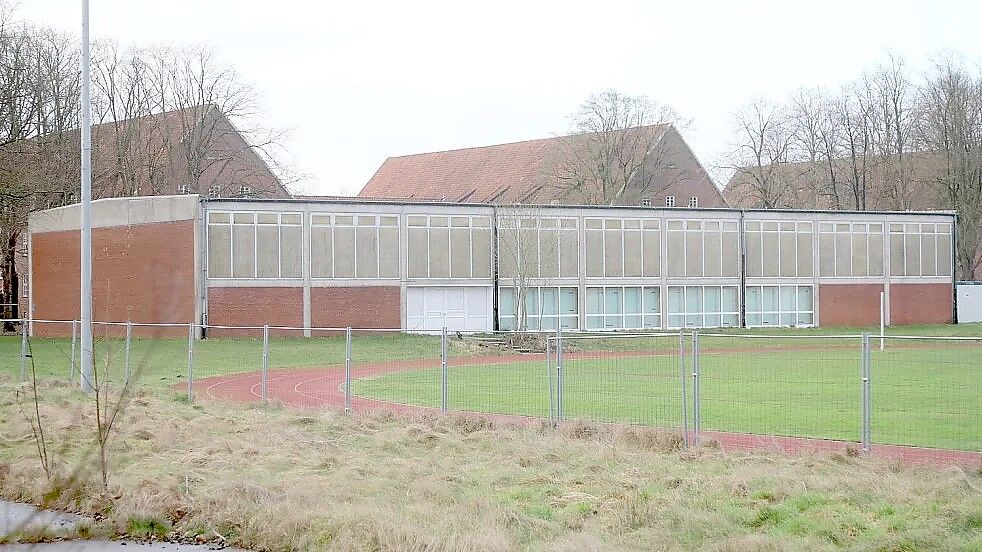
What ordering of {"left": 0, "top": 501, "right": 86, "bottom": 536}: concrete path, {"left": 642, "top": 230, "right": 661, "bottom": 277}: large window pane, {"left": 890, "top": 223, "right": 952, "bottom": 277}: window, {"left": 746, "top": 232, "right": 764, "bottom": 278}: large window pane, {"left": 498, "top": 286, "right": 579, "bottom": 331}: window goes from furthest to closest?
{"left": 890, "top": 223, "right": 952, "bottom": 277}: window
{"left": 746, "top": 232, "right": 764, "bottom": 278}: large window pane
{"left": 642, "top": 230, "right": 661, "bottom": 277}: large window pane
{"left": 498, "top": 286, "right": 579, "bottom": 331}: window
{"left": 0, "top": 501, "right": 86, "bottom": 536}: concrete path

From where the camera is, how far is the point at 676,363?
22.8 meters

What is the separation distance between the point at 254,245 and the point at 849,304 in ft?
104

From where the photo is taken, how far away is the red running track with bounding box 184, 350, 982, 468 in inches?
607

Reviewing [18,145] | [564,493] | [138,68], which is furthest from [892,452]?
[138,68]

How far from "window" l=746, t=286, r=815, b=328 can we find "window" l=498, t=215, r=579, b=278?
10607 millimetres

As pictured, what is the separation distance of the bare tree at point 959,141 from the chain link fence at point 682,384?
4793 centimetres

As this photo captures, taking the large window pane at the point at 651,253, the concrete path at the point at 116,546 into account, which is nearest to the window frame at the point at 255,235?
the large window pane at the point at 651,253

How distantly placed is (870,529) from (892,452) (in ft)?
22.4

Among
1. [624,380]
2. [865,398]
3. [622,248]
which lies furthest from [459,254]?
[865,398]

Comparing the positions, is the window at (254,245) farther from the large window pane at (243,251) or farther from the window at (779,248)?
the window at (779,248)

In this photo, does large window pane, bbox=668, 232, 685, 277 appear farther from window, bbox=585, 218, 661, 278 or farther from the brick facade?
the brick facade

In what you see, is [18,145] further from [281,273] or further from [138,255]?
[281,273]

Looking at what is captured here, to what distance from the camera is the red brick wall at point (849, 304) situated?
6044cm

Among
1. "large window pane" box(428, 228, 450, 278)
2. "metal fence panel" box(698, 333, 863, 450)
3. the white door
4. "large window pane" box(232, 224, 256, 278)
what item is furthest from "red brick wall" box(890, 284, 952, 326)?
"metal fence panel" box(698, 333, 863, 450)
